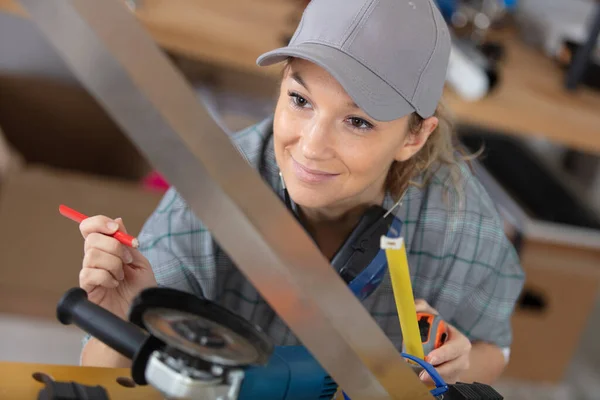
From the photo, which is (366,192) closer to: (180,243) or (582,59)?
(180,243)

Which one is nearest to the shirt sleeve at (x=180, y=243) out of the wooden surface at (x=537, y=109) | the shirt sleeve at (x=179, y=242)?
the shirt sleeve at (x=179, y=242)

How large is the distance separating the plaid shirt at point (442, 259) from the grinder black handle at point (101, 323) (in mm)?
324

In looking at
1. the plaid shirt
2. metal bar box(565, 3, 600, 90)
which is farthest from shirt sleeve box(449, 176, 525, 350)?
metal bar box(565, 3, 600, 90)

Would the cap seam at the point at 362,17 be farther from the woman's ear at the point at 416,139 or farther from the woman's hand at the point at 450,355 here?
the woman's hand at the point at 450,355

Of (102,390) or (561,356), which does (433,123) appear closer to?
(102,390)

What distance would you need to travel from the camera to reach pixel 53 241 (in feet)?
6.04

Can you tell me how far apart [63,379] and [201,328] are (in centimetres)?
16

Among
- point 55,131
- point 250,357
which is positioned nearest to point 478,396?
point 250,357

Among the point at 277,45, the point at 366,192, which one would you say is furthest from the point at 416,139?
the point at 277,45

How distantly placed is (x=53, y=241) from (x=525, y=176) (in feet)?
4.19

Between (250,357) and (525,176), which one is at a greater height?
(250,357)

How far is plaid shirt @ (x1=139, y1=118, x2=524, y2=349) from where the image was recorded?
39.2 inches

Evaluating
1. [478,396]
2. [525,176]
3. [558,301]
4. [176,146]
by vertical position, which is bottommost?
[558,301]

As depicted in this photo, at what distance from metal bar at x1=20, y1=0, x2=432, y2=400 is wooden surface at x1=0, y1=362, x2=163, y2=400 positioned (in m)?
0.19
